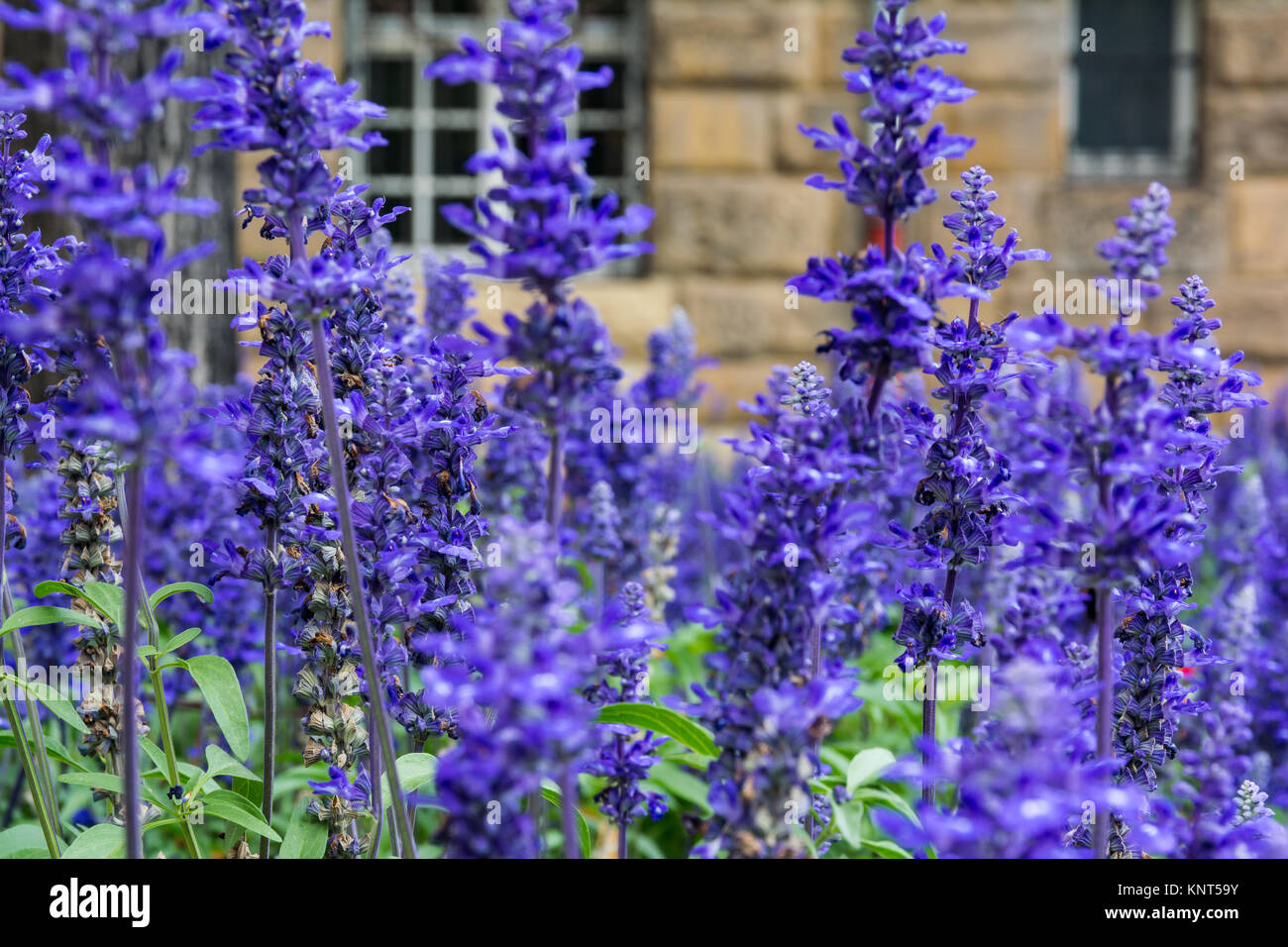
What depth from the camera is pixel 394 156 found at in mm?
11211

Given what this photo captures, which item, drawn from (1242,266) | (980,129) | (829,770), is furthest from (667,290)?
(829,770)

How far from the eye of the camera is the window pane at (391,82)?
36.1 ft

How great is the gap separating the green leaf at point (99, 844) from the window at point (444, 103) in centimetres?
902

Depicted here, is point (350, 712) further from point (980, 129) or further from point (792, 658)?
point (980, 129)

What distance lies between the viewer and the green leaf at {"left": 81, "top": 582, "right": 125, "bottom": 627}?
232 centimetres

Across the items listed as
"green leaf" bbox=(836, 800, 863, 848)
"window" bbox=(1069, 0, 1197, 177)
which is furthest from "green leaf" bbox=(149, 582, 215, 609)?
"window" bbox=(1069, 0, 1197, 177)

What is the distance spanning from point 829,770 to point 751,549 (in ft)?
3.96

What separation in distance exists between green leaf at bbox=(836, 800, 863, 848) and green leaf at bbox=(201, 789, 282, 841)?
1.02m

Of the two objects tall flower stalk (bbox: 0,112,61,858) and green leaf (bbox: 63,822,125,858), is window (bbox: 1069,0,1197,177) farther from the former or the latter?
green leaf (bbox: 63,822,125,858)

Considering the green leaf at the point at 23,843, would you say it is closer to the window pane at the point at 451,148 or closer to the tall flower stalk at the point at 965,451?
the tall flower stalk at the point at 965,451

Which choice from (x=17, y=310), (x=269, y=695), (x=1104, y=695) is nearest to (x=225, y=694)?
(x=269, y=695)

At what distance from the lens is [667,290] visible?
10461mm

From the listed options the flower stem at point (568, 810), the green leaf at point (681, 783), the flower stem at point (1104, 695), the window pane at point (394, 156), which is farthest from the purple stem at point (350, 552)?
the window pane at point (394, 156)

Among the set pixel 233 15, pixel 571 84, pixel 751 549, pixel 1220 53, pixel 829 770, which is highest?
pixel 1220 53
